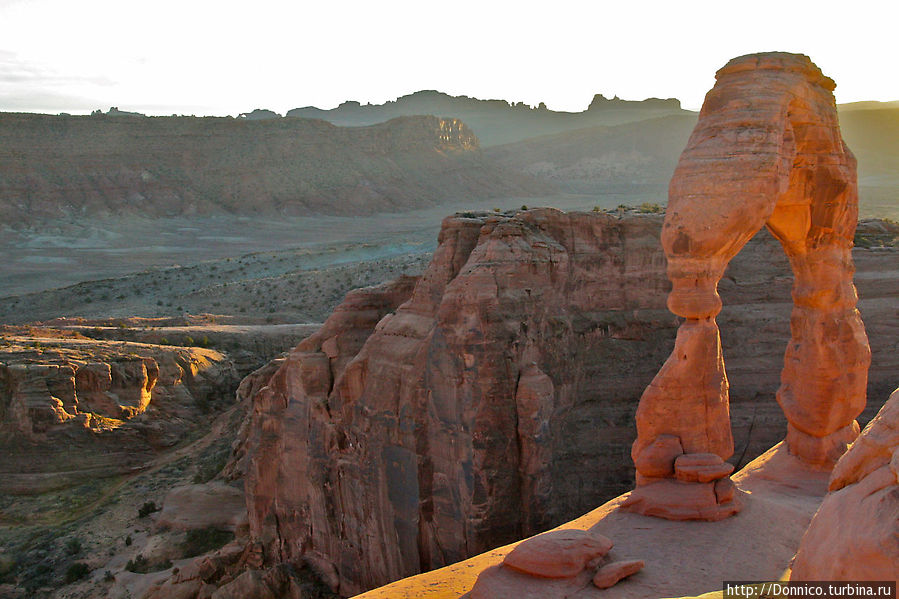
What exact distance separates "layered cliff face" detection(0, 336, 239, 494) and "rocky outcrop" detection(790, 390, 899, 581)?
20236 millimetres

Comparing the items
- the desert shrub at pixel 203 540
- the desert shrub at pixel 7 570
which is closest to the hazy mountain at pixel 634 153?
the desert shrub at pixel 203 540

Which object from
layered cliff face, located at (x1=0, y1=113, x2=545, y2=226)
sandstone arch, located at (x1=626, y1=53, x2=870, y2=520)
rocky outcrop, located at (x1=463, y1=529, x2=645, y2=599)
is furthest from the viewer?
layered cliff face, located at (x1=0, y1=113, x2=545, y2=226)

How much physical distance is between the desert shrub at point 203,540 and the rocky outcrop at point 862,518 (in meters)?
14.0

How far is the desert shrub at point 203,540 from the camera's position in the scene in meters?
17.0

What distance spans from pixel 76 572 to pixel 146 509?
2.65 metres

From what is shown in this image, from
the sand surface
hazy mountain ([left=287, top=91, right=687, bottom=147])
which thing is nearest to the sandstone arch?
the sand surface

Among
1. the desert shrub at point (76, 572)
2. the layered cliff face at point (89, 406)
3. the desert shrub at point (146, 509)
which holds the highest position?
the layered cliff face at point (89, 406)

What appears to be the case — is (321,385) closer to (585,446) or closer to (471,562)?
(585,446)

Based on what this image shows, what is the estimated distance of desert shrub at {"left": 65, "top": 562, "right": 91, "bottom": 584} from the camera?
54.8 feet

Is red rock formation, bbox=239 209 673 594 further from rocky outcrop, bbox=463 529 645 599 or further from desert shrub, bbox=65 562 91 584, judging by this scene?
desert shrub, bbox=65 562 91 584

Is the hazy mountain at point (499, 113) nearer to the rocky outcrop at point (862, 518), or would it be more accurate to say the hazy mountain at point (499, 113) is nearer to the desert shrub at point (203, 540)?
the desert shrub at point (203, 540)

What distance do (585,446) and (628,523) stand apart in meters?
3.74

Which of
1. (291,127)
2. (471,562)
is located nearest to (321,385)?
(471,562)

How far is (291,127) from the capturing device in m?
89.0
